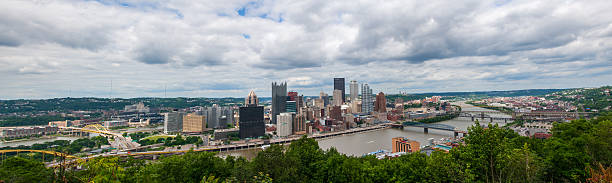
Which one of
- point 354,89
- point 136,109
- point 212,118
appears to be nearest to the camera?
point 212,118

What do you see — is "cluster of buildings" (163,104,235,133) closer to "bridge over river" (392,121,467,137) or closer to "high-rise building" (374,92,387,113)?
"bridge over river" (392,121,467,137)

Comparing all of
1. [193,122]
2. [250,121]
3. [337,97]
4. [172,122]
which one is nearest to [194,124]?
[193,122]

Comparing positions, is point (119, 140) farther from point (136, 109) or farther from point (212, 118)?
point (136, 109)

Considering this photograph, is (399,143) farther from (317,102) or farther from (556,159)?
(317,102)

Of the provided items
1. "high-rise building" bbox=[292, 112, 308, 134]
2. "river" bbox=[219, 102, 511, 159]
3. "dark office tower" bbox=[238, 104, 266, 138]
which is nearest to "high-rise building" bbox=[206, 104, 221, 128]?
"dark office tower" bbox=[238, 104, 266, 138]

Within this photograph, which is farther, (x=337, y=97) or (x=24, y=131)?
(x=337, y=97)

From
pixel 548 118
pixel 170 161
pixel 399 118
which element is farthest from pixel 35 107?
pixel 548 118
